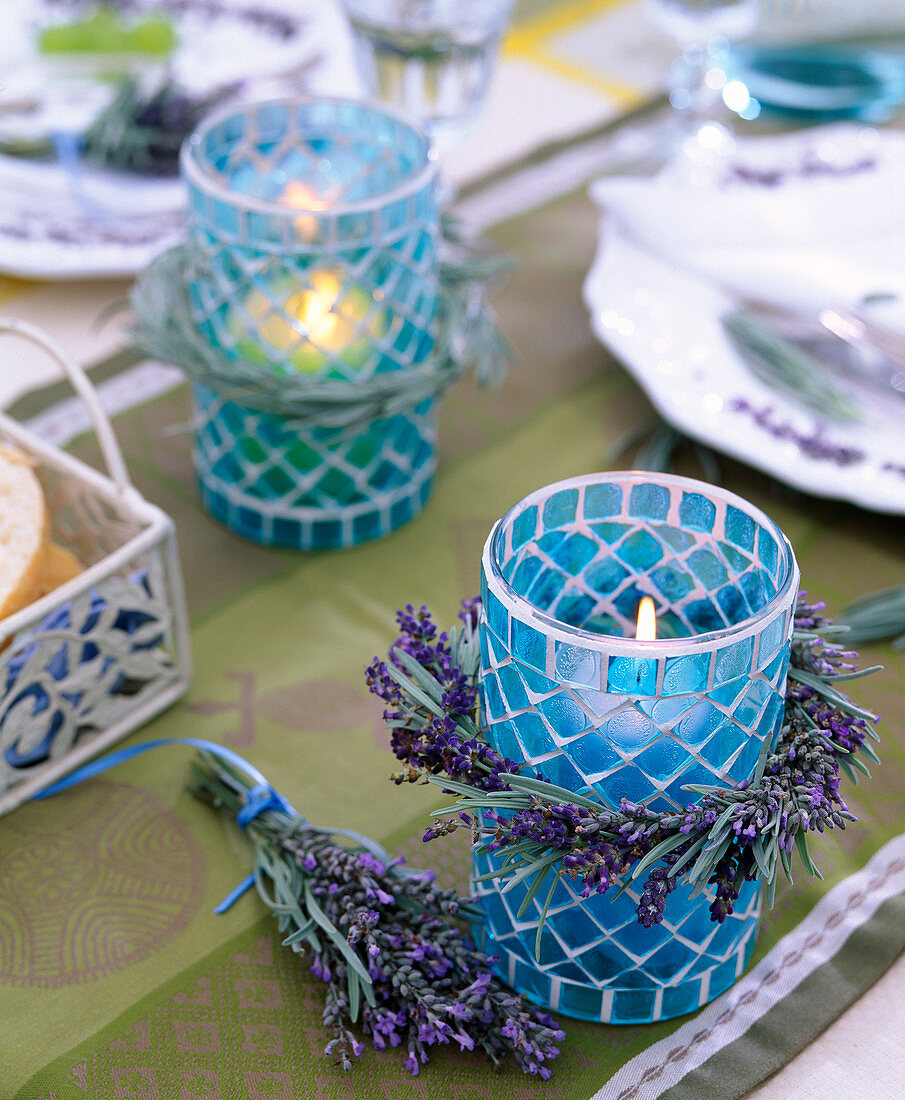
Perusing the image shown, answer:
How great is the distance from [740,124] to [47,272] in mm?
570

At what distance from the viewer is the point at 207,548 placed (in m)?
0.63

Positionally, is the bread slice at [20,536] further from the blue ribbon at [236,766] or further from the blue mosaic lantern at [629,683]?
the blue mosaic lantern at [629,683]

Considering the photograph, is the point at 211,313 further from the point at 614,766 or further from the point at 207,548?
the point at 614,766

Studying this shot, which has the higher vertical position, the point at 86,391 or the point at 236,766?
the point at 86,391

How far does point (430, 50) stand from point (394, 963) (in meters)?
0.59

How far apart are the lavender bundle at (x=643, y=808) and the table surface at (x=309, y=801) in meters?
0.07

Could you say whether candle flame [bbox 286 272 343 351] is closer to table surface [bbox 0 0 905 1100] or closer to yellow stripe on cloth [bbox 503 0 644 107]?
table surface [bbox 0 0 905 1100]

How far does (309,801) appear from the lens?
50cm

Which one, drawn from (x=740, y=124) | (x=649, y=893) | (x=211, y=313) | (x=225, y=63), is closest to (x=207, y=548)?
(x=211, y=313)

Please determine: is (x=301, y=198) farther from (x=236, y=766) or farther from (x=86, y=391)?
(x=236, y=766)

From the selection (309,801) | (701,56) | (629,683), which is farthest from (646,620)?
(701,56)

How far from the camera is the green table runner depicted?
405mm

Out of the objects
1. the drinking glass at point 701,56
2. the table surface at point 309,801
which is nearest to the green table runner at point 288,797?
the table surface at point 309,801

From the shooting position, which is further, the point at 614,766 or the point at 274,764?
the point at 274,764
